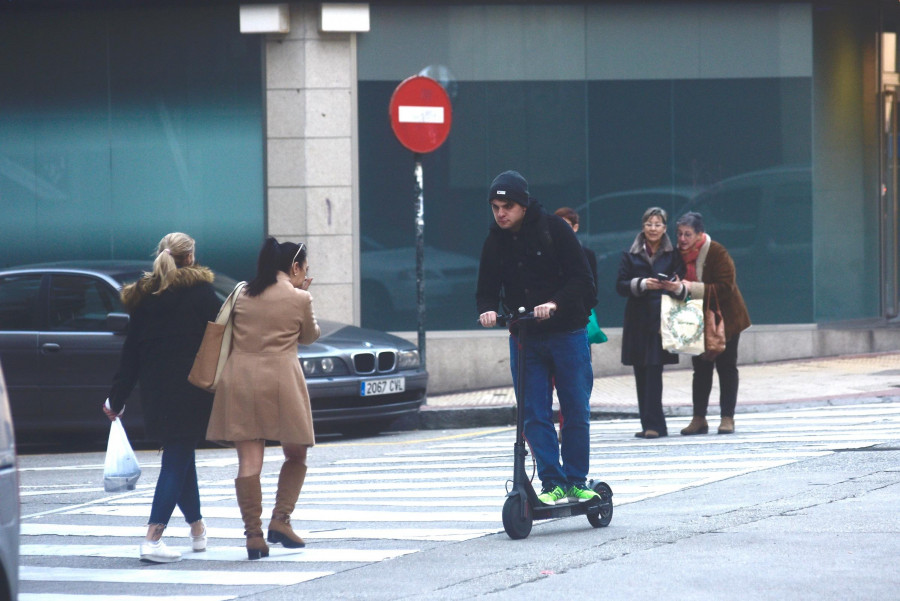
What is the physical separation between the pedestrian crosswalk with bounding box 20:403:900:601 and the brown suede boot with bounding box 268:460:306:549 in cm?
7

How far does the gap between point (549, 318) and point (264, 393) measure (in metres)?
1.45

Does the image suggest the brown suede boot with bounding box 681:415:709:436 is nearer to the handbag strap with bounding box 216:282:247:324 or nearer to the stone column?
the handbag strap with bounding box 216:282:247:324

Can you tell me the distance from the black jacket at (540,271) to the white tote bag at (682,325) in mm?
3869

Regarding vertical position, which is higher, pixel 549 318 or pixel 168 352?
pixel 549 318

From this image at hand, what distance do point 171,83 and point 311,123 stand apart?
179 centimetres

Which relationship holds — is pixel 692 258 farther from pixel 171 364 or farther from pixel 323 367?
pixel 171 364

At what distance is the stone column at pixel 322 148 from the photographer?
53.3 feet

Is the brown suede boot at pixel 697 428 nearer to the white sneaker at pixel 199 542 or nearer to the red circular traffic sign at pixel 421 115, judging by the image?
the red circular traffic sign at pixel 421 115

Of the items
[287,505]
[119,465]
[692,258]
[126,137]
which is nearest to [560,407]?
[287,505]

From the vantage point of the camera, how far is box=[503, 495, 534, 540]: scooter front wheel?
7.11 meters

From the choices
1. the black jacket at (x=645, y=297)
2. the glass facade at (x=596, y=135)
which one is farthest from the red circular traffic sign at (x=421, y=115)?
the black jacket at (x=645, y=297)

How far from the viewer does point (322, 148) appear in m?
16.3

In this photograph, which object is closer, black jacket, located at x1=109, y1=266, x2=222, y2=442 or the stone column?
black jacket, located at x1=109, y1=266, x2=222, y2=442

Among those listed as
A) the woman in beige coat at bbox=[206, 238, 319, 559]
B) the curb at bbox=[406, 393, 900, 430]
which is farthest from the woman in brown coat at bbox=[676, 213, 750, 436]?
the woman in beige coat at bbox=[206, 238, 319, 559]
